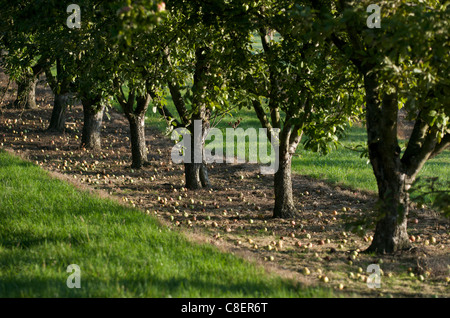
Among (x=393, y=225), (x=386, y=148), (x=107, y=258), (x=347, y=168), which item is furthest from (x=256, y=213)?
(x=347, y=168)

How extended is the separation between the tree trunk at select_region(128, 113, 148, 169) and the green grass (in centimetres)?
520

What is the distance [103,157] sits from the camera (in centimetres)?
1756

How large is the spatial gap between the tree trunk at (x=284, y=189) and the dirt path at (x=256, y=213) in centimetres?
22

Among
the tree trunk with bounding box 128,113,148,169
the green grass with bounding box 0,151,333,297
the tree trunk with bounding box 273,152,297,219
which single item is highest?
the tree trunk with bounding box 128,113,148,169

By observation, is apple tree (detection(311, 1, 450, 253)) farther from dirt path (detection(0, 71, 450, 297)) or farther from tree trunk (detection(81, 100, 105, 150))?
tree trunk (detection(81, 100, 105, 150))

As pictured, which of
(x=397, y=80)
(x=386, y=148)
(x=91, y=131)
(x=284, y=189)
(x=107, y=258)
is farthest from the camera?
(x=91, y=131)

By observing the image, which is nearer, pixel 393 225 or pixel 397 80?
pixel 397 80

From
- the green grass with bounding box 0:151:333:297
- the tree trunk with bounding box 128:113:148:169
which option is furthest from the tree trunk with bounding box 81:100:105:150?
the green grass with bounding box 0:151:333:297

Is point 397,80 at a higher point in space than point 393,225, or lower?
higher

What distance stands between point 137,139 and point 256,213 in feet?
18.2

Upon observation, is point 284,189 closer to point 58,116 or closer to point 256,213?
point 256,213

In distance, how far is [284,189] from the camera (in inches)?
443

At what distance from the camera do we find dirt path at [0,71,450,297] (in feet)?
26.2
